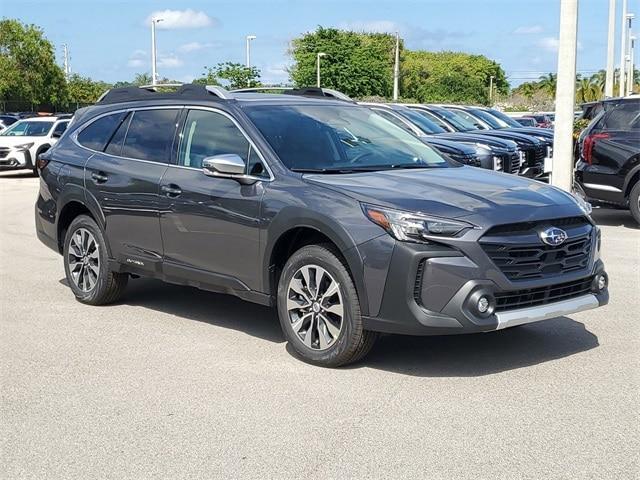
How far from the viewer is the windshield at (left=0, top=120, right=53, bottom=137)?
995 inches

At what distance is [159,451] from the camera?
14.7 feet

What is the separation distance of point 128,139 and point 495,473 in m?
4.61

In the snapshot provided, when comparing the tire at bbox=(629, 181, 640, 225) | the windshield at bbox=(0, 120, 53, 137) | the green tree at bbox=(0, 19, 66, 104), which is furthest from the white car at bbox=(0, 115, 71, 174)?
the green tree at bbox=(0, 19, 66, 104)

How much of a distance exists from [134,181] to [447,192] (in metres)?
2.70

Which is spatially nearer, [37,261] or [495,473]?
[495,473]

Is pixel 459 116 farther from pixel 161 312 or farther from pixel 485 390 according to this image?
pixel 485 390

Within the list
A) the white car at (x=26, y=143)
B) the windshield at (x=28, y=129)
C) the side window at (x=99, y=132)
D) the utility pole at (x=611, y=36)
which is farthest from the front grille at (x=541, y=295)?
the utility pole at (x=611, y=36)

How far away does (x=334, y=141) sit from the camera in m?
6.66

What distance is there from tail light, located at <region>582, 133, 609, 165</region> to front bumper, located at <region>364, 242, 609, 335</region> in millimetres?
7596

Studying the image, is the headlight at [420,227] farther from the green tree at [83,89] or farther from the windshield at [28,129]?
the green tree at [83,89]

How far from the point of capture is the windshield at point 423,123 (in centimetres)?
1791

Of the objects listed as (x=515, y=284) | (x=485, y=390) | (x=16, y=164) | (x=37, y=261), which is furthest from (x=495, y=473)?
(x=16, y=164)

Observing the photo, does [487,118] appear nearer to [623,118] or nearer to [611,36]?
[623,118]

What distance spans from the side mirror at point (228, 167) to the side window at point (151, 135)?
0.83m
